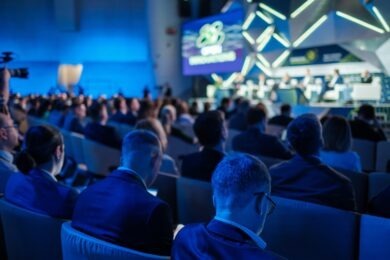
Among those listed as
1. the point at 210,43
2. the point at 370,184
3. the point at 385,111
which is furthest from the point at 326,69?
the point at 370,184

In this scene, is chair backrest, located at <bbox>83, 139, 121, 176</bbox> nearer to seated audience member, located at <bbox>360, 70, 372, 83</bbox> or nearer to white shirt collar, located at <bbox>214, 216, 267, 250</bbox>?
white shirt collar, located at <bbox>214, 216, 267, 250</bbox>

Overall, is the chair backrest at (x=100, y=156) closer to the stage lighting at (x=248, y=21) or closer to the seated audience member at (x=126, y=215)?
the seated audience member at (x=126, y=215)

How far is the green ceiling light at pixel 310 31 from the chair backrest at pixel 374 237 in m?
11.6

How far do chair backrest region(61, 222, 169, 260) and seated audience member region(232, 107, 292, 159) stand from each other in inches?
107

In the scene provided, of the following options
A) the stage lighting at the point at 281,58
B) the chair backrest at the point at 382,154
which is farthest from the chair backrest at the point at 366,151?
the stage lighting at the point at 281,58

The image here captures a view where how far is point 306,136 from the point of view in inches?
99.6

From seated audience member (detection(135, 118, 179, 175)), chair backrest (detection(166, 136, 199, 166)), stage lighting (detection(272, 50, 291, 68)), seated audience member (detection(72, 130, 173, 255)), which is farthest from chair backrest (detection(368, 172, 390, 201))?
stage lighting (detection(272, 50, 291, 68))

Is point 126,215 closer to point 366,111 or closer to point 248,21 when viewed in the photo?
point 366,111

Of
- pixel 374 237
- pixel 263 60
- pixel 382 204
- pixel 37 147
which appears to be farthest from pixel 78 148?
pixel 263 60

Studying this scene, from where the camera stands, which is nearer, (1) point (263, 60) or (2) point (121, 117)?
(2) point (121, 117)

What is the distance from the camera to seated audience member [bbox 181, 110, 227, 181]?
3.12 meters

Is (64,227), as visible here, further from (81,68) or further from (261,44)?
(81,68)

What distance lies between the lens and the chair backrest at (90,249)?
1466mm

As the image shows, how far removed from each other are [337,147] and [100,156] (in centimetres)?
270
